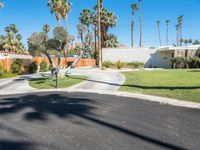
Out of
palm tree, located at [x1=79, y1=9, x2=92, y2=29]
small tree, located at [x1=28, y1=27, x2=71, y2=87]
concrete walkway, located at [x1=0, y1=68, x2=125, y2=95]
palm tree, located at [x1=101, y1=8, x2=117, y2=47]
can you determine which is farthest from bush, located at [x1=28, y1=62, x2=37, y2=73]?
palm tree, located at [x1=101, y1=8, x2=117, y2=47]

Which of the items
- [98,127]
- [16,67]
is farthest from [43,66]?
[98,127]

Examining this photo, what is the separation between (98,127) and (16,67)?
21.0 m

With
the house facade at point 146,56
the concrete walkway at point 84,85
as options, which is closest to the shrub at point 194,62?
the house facade at point 146,56

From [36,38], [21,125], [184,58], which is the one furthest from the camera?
[184,58]

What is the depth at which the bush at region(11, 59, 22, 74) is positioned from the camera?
25703 millimetres

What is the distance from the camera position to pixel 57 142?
544 cm

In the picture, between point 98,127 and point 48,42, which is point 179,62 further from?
point 98,127

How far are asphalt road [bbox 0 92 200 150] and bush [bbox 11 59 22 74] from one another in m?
17.0

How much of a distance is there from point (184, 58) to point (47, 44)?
20.7 metres

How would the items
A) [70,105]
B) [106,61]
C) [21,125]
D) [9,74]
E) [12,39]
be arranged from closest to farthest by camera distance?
[21,125], [70,105], [9,74], [106,61], [12,39]

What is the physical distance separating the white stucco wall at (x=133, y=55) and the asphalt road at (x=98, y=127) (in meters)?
29.6

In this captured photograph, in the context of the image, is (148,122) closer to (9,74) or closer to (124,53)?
(9,74)

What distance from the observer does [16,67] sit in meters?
25.8

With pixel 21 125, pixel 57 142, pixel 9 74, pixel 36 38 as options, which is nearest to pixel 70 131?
pixel 57 142
